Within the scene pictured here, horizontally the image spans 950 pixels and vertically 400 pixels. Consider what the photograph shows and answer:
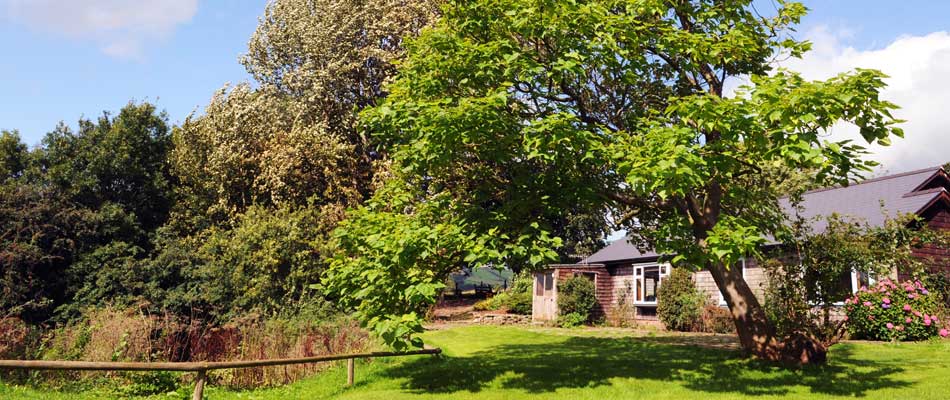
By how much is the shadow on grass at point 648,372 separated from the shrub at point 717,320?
632 centimetres

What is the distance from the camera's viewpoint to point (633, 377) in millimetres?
12297

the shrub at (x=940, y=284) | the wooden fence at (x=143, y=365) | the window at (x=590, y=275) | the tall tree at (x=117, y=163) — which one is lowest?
the wooden fence at (x=143, y=365)

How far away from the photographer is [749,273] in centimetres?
2283

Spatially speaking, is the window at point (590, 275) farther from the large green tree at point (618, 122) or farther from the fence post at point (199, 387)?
the fence post at point (199, 387)

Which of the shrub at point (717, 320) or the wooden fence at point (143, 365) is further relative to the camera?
the shrub at point (717, 320)

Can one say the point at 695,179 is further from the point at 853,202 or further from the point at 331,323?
the point at 853,202

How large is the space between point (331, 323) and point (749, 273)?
1536 cm

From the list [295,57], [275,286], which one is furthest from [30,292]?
[295,57]

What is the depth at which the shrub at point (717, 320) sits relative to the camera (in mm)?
22562

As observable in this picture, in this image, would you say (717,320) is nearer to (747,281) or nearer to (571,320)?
(747,281)

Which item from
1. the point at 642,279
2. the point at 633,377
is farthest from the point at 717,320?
the point at 633,377

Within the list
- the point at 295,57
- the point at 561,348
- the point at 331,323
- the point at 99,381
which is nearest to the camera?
the point at 99,381

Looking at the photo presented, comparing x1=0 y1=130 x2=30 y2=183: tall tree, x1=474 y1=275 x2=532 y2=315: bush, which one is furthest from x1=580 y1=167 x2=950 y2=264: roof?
x1=0 y1=130 x2=30 y2=183: tall tree

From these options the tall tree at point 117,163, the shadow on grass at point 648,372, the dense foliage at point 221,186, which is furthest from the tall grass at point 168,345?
the tall tree at point 117,163
